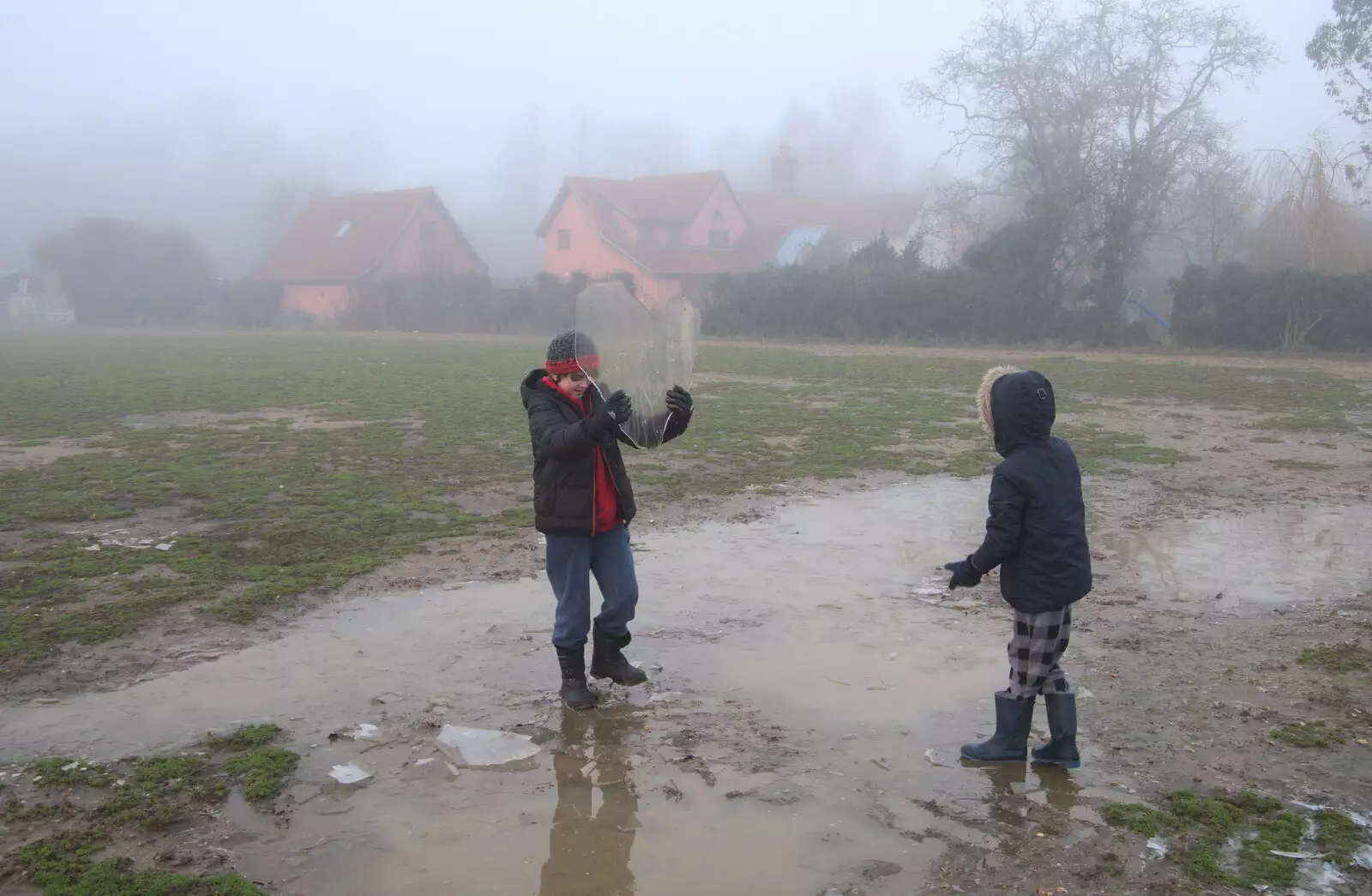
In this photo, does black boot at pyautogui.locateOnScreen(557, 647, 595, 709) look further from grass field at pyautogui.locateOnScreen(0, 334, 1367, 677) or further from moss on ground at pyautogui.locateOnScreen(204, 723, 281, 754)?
grass field at pyautogui.locateOnScreen(0, 334, 1367, 677)

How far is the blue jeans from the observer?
498 cm

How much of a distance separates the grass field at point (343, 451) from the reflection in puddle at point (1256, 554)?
278 cm

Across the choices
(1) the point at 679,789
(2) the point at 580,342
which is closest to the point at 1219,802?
(1) the point at 679,789

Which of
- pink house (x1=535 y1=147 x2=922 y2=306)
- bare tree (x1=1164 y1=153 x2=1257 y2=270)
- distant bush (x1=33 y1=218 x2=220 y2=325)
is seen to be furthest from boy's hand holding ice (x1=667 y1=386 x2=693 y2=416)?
distant bush (x1=33 y1=218 x2=220 y2=325)

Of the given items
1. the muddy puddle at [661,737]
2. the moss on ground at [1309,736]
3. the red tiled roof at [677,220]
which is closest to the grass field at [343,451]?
the muddy puddle at [661,737]

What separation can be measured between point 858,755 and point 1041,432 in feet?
4.83

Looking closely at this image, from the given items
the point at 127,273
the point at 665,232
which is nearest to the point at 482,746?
the point at 665,232

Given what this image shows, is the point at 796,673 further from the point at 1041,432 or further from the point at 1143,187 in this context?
the point at 1143,187

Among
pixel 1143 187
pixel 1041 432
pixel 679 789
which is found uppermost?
pixel 1143 187

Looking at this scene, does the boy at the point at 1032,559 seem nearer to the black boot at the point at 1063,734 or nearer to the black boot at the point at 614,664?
the black boot at the point at 1063,734

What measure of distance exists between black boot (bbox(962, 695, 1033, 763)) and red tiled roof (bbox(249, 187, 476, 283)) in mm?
51632

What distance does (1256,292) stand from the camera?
2861 centimetres

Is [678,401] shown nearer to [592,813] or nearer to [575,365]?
[575,365]

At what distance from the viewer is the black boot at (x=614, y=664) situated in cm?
519
